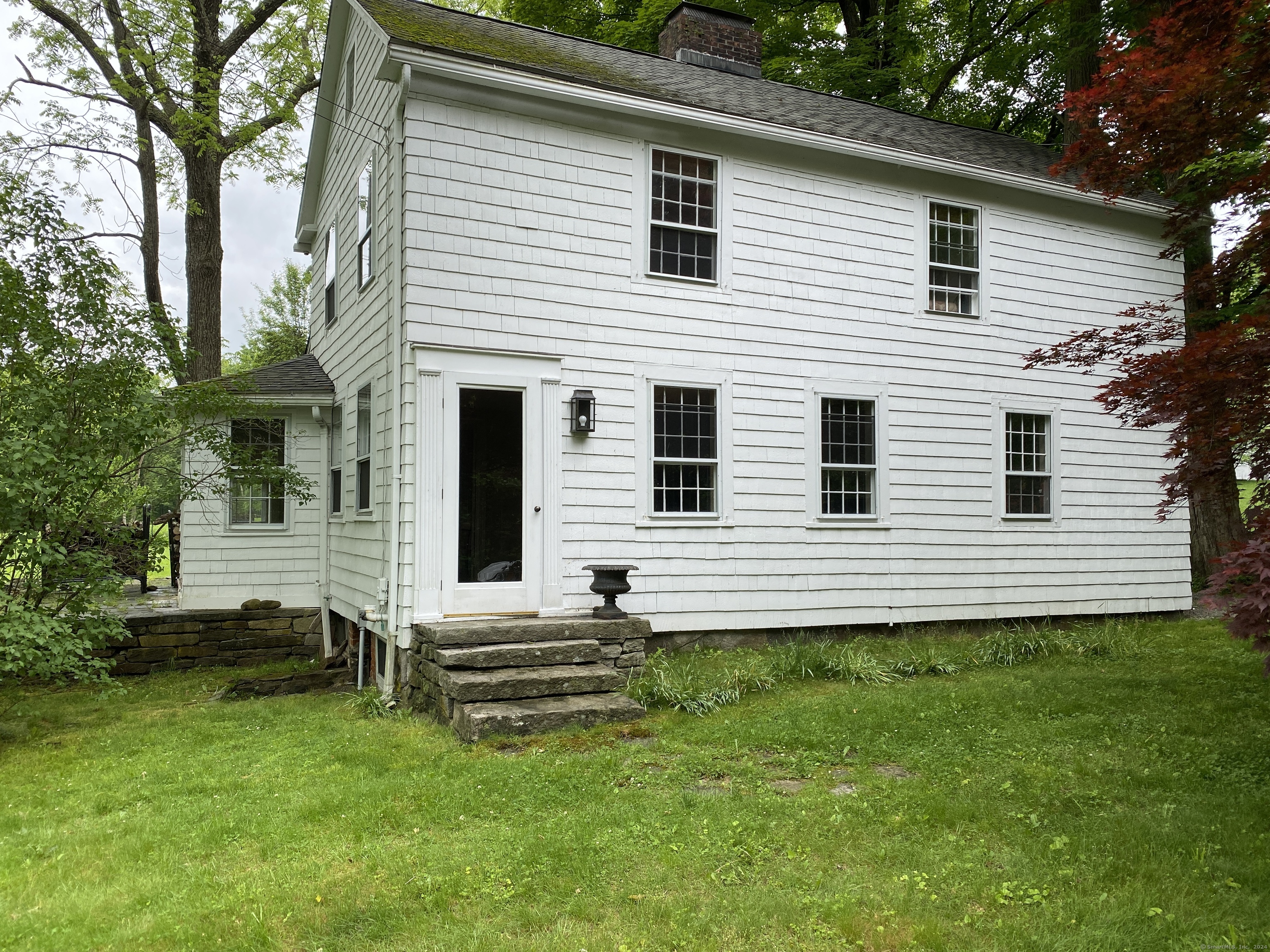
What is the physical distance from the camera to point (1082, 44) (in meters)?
14.5

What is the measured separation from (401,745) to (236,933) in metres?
2.69

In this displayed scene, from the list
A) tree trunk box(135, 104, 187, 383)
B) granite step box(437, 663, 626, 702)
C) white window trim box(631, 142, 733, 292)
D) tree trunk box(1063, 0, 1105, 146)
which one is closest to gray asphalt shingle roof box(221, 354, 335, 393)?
tree trunk box(135, 104, 187, 383)

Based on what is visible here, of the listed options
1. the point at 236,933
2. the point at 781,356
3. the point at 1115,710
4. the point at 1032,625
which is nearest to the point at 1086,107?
the point at 781,356

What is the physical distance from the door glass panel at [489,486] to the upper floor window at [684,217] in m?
2.28

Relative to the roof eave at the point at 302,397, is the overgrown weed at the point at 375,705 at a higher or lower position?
lower

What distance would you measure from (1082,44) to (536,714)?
47.6 feet

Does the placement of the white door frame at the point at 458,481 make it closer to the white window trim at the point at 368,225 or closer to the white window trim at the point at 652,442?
the white window trim at the point at 652,442

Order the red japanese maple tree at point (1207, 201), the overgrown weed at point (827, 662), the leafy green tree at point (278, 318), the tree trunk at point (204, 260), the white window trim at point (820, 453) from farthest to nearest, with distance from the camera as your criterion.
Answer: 1. the leafy green tree at point (278, 318)
2. the tree trunk at point (204, 260)
3. the white window trim at point (820, 453)
4. the overgrown weed at point (827, 662)
5. the red japanese maple tree at point (1207, 201)

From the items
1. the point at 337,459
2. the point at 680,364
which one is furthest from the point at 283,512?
the point at 680,364

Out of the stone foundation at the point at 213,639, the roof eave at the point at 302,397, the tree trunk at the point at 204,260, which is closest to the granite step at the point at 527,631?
the stone foundation at the point at 213,639

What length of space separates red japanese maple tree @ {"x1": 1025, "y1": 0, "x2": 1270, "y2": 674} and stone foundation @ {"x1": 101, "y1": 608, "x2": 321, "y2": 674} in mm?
9686

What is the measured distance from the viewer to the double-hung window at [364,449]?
929 cm

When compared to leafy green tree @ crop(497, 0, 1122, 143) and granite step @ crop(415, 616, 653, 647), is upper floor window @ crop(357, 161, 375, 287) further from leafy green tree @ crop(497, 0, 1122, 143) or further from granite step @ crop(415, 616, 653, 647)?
leafy green tree @ crop(497, 0, 1122, 143)

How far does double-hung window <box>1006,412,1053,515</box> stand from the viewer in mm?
10812
